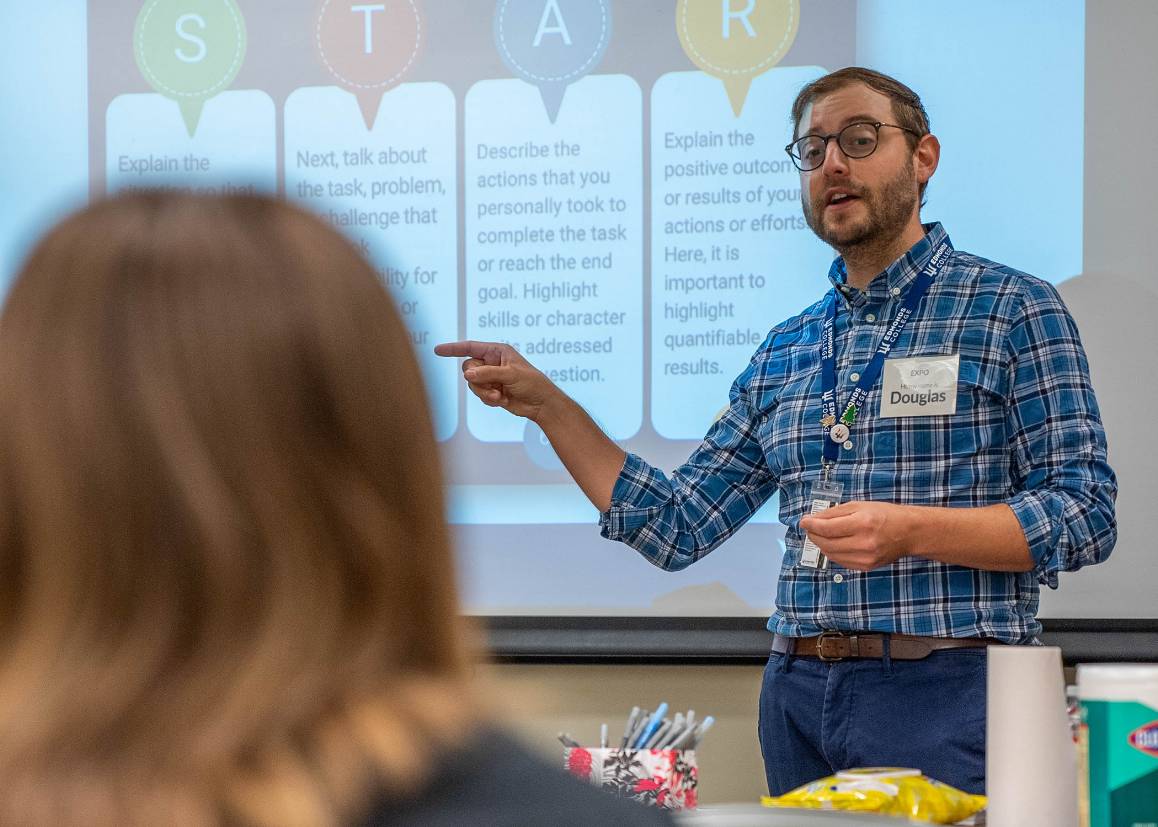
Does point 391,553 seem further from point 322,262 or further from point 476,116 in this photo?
point 476,116

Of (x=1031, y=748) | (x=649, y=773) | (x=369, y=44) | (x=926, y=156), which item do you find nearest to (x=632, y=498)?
(x=926, y=156)

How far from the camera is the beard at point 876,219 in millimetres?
2039

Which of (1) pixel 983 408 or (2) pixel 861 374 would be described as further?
(2) pixel 861 374

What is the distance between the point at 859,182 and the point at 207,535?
1664 mm

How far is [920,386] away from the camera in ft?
6.48

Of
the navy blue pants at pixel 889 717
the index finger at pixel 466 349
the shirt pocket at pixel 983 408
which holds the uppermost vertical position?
the index finger at pixel 466 349

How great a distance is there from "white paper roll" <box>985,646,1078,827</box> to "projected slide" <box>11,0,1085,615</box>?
1555 millimetres

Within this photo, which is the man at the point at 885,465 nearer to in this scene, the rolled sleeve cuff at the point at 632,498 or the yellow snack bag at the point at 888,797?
the rolled sleeve cuff at the point at 632,498

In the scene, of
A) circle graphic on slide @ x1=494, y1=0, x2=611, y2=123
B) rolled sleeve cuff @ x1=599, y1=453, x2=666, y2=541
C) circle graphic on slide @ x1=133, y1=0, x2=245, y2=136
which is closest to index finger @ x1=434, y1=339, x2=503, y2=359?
rolled sleeve cuff @ x1=599, y1=453, x2=666, y2=541

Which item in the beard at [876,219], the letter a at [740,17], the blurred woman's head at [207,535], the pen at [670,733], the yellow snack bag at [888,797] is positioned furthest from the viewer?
the letter a at [740,17]

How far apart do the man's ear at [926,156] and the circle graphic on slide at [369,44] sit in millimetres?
1275

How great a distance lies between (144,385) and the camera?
58 cm

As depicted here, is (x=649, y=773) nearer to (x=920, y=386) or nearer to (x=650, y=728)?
(x=650, y=728)

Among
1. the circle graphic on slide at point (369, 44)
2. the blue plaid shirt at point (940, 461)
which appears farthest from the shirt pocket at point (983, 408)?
the circle graphic on slide at point (369, 44)
